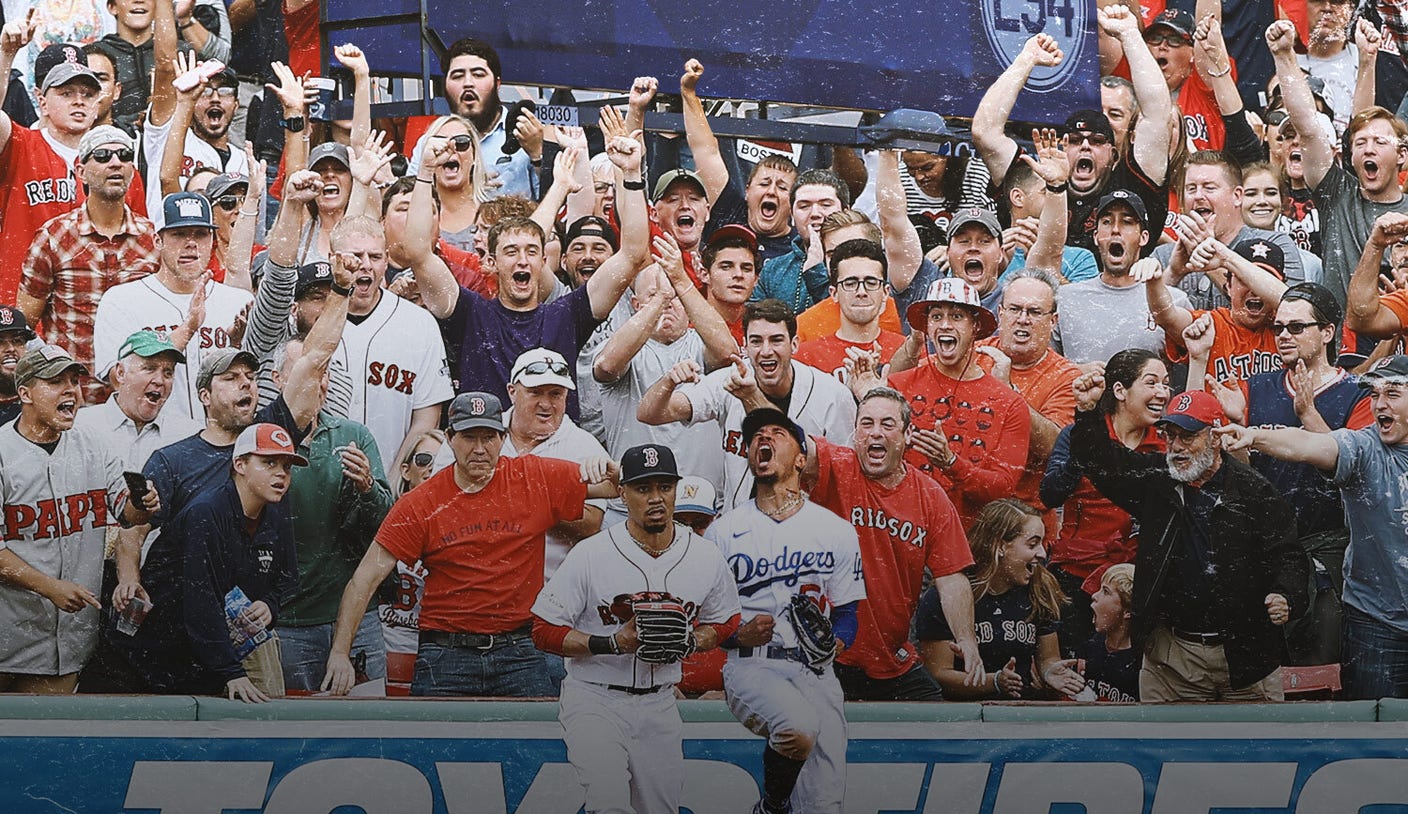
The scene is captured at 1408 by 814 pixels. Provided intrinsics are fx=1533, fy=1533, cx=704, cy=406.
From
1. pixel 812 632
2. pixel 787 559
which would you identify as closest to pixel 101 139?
pixel 787 559

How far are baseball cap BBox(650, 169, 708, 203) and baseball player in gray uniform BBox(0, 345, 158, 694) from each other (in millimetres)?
1653

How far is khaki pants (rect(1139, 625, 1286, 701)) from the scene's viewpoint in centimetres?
443

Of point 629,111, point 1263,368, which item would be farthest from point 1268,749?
point 629,111

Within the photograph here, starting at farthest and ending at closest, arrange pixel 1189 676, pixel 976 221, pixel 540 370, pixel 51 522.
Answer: pixel 976 221 < pixel 1189 676 < pixel 540 370 < pixel 51 522

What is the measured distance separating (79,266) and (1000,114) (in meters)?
2.76

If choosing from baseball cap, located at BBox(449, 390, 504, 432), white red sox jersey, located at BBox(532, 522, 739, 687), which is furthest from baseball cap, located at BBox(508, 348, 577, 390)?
white red sox jersey, located at BBox(532, 522, 739, 687)

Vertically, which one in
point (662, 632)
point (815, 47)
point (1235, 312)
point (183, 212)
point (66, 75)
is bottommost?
point (662, 632)

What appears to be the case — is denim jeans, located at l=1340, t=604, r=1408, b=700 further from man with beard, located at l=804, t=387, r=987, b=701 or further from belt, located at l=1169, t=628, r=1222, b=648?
man with beard, located at l=804, t=387, r=987, b=701

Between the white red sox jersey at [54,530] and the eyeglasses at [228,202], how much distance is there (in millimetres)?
745

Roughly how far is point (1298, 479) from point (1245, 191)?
96 cm

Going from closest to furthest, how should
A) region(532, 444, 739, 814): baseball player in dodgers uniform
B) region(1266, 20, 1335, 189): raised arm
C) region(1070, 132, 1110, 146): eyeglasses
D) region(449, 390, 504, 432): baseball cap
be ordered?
region(532, 444, 739, 814): baseball player in dodgers uniform
region(449, 390, 504, 432): baseball cap
region(1070, 132, 1110, 146): eyeglasses
region(1266, 20, 1335, 189): raised arm

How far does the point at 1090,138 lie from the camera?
4.84 meters

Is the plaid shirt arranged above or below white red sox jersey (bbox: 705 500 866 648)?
above

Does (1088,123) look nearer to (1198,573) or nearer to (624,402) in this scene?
(1198,573)
